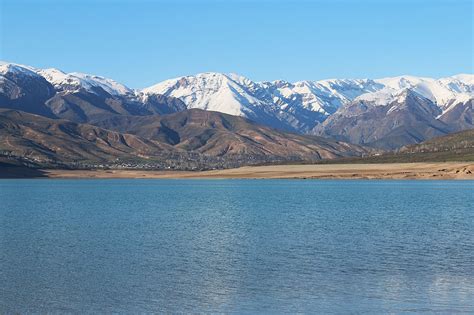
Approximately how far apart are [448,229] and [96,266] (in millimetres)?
45460

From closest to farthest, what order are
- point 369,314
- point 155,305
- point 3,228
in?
1. point 369,314
2. point 155,305
3. point 3,228

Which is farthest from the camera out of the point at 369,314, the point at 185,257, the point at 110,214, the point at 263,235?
the point at 110,214

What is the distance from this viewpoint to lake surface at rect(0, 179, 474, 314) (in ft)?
165

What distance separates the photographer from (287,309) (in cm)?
4819

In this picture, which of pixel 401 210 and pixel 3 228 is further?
pixel 401 210

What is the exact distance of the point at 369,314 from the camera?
1823 inches

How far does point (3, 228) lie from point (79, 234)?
12.8 m

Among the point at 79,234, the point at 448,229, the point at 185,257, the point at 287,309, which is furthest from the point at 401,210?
the point at 287,309

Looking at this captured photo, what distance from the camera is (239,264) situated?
65.8 meters

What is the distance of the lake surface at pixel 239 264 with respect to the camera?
5038 cm

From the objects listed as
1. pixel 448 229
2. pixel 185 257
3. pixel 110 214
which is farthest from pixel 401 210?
pixel 185 257

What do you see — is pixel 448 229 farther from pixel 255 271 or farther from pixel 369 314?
pixel 369 314

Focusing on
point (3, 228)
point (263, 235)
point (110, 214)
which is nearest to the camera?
point (263, 235)

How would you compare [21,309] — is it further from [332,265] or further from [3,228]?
[3,228]
